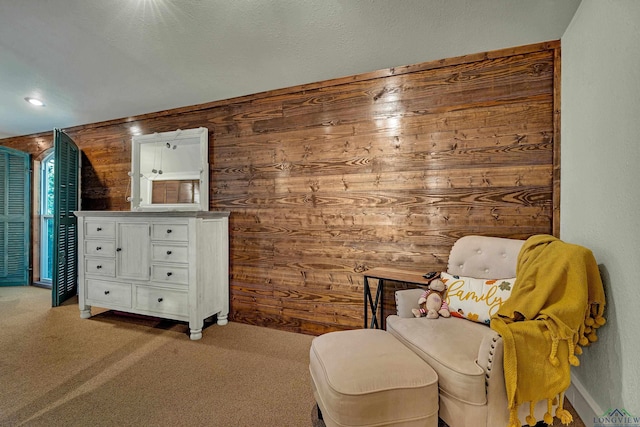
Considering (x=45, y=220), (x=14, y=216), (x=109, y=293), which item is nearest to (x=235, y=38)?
(x=109, y=293)

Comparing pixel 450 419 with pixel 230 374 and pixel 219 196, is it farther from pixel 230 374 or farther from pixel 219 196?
pixel 219 196

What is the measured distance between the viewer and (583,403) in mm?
1521

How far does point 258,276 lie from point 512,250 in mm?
2060

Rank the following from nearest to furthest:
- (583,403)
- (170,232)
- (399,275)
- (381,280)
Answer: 1. (583,403)
2. (399,275)
3. (381,280)
4. (170,232)

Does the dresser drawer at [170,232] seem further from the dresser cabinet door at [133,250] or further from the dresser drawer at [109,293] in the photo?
the dresser drawer at [109,293]

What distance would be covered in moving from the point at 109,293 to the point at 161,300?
66 centimetres

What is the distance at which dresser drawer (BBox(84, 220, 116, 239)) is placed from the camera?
112 inches

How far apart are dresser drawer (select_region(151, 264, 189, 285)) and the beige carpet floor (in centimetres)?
47

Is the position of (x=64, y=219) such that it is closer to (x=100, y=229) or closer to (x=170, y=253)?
(x=100, y=229)

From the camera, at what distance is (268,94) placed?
2.75 metres

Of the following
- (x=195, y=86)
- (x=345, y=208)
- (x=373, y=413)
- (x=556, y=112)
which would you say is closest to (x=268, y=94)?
(x=195, y=86)

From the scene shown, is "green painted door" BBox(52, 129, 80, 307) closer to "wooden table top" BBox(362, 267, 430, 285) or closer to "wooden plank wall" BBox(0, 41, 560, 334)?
"wooden plank wall" BBox(0, 41, 560, 334)

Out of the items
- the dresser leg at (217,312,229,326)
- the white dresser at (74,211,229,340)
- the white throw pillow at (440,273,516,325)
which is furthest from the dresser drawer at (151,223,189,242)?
the white throw pillow at (440,273,516,325)

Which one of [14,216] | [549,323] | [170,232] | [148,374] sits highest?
[14,216]
